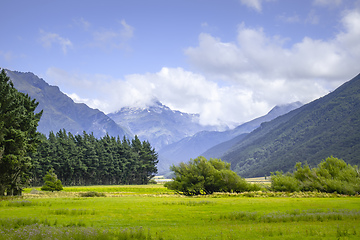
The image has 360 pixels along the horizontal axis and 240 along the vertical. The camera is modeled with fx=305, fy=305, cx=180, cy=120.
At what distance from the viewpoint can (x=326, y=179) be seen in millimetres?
50875

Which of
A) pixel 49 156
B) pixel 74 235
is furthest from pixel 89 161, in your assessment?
pixel 74 235

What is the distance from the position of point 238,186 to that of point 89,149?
68922 millimetres

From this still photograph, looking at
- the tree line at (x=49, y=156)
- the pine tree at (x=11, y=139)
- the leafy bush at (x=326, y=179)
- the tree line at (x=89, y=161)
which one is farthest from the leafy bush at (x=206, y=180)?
the tree line at (x=89, y=161)

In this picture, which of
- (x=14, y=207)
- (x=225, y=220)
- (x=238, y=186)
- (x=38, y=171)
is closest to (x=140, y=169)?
(x=38, y=171)

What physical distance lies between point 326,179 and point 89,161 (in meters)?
81.7

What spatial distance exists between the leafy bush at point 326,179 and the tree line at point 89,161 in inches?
2648

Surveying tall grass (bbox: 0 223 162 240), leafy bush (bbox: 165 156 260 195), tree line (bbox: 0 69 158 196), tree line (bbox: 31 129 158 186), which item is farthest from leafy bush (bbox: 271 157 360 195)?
tree line (bbox: 31 129 158 186)

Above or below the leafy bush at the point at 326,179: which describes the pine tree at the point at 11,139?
above

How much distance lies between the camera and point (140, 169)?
133 m

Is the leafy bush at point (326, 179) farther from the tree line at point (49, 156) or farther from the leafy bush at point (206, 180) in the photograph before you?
the tree line at point (49, 156)

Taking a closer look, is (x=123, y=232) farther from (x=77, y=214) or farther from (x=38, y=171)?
(x=38, y=171)

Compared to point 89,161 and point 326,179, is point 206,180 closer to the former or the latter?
point 326,179

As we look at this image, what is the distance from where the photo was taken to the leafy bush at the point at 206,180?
58688 millimetres

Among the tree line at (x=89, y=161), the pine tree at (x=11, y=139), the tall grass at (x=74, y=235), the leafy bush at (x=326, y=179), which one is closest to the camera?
the tall grass at (x=74, y=235)
